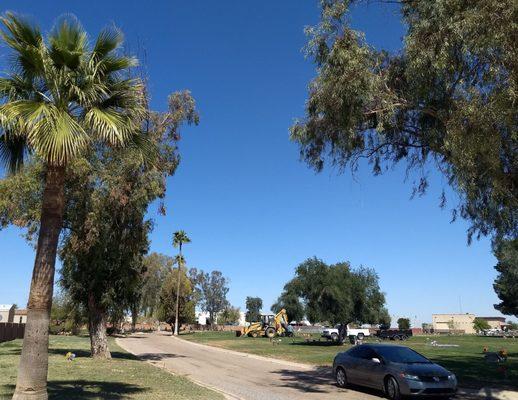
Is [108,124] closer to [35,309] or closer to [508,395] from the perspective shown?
[35,309]

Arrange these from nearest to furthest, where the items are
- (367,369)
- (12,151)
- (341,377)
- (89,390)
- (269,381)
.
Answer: (12,151) < (89,390) < (367,369) < (341,377) < (269,381)

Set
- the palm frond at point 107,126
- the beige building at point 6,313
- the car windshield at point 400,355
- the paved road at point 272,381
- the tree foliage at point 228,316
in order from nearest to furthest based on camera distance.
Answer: the palm frond at point 107,126 → the paved road at point 272,381 → the car windshield at point 400,355 → the beige building at point 6,313 → the tree foliage at point 228,316

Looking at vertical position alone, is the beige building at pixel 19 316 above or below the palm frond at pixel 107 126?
below

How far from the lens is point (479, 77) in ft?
40.4

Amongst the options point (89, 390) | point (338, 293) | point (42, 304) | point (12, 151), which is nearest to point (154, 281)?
A: point (338, 293)

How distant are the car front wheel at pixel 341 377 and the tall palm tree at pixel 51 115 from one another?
10380 millimetres

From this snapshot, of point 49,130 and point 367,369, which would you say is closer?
point 49,130

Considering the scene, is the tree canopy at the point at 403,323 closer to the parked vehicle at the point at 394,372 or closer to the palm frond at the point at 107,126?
the parked vehicle at the point at 394,372

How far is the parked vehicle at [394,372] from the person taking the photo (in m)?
13.7

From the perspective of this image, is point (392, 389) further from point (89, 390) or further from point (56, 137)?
point (56, 137)

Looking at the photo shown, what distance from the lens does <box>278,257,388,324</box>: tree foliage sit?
4066cm

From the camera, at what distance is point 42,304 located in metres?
9.30

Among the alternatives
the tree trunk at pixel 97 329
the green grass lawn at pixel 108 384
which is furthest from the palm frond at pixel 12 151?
the tree trunk at pixel 97 329

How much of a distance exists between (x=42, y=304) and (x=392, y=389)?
9.58 metres
